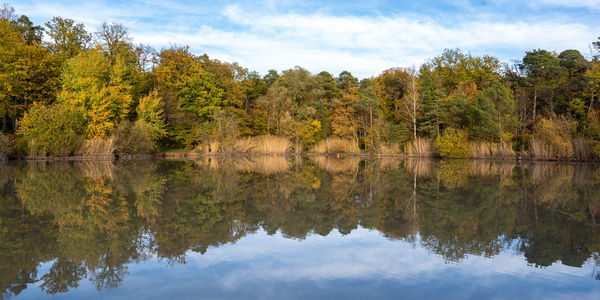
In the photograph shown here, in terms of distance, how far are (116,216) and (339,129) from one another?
31.0m

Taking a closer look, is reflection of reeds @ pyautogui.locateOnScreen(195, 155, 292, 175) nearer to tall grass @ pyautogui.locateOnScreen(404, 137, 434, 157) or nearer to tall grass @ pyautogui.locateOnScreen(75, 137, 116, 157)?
tall grass @ pyautogui.locateOnScreen(75, 137, 116, 157)

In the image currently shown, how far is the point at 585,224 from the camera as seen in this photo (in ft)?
19.2

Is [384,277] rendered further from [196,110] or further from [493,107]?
[196,110]

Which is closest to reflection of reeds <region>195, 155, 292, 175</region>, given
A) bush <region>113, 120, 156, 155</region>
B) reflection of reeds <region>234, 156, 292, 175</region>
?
reflection of reeds <region>234, 156, 292, 175</region>

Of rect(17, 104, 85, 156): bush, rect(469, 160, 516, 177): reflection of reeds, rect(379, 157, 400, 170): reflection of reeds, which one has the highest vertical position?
rect(17, 104, 85, 156): bush

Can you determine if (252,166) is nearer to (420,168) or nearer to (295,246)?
(420,168)

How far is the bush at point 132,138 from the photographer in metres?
25.0

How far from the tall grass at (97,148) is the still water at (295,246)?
1571 centimetres

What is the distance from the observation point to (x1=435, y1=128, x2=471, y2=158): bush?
27656 millimetres

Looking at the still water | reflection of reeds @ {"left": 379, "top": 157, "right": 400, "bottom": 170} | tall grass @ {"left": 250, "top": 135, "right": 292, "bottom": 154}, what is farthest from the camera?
tall grass @ {"left": 250, "top": 135, "right": 292, "bottom": 154}

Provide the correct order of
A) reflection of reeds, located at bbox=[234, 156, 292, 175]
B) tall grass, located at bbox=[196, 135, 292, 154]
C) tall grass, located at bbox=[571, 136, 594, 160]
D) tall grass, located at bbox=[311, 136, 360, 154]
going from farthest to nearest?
tall grass, located at bbox=[311, 136, 360, 154]
tall grass, located at bbox=[196, 135, 292, 154]
tall grass, located at bbox=[571, 136, 594, 160]
reflection of reeds, located at bbox=[234, 156, 292, 175]

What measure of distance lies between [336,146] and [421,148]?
8.27 meters

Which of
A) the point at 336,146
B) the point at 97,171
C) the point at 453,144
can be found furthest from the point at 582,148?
the point at 97,171

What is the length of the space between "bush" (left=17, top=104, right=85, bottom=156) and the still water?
14643 millimetres
